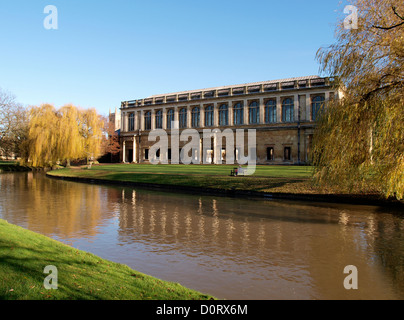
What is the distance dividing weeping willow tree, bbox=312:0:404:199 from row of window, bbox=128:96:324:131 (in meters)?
36.7

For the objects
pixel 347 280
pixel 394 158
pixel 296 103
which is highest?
pixel 296 103

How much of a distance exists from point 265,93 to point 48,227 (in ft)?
164

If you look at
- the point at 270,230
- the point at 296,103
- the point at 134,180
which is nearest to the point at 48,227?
the point at 270,230

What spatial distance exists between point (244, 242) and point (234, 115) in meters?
52.0

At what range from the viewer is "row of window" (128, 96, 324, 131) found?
55.2m

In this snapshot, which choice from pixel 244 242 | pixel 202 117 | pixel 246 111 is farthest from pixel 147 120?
pixel 244 242

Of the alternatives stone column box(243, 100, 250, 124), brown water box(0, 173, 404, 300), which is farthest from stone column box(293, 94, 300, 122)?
brown water box(0, 173, 404, 300)

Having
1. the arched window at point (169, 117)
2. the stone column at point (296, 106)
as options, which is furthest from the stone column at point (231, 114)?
the arched window at point (169, 117)

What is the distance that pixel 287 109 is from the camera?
5534 cm

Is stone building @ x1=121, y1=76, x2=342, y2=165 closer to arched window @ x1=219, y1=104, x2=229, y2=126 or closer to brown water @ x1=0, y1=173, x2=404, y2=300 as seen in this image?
arched window @ x1=219, y1=104, x2=229, y2=126

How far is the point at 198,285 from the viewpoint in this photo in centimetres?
623

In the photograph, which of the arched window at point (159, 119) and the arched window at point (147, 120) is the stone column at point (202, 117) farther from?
the arched window at point (147, 120)

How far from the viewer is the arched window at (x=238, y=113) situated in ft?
196

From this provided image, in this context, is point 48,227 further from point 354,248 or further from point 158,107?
point 158,107
